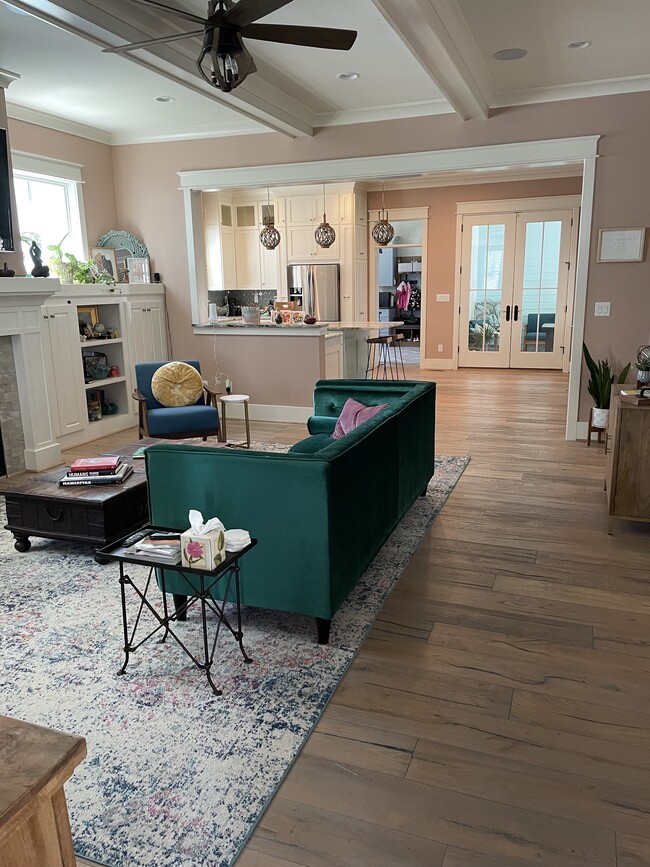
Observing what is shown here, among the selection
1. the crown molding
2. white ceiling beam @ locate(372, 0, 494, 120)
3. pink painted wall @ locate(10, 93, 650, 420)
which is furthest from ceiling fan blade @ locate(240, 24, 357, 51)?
the crown molding

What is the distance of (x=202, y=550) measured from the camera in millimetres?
2281

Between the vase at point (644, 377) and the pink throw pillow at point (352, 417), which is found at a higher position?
the vase at point (644, 377)

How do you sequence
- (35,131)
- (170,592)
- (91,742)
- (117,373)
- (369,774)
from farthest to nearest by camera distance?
(117,373) → (35,131) → (170,592) → (91,742) → (369,774)

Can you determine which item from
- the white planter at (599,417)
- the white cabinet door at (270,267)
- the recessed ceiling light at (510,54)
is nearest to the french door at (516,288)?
the white cabinet door at (270,267)

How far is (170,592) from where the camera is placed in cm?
284

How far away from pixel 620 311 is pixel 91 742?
210 inches

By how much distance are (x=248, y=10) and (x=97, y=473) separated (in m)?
2.42

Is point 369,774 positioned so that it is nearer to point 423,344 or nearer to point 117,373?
point 117,373

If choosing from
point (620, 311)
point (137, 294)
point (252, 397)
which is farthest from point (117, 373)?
point (620, 311)

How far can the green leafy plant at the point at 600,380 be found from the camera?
18.4 ft

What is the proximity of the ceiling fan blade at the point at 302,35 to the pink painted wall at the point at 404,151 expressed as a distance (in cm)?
338

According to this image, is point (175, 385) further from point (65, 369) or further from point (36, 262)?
point (36, 262)

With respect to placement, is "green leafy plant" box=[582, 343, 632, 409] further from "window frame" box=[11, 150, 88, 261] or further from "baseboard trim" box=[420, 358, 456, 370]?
"window frame" box=[11, 150, 88, 261]

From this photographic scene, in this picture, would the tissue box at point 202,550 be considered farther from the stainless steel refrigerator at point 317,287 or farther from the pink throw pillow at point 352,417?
the stainless steel refrigerator at point 317,287
